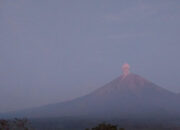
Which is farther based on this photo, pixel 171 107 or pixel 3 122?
pixel 171 107

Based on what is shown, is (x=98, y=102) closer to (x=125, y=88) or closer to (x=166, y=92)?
(x=125, y=88)

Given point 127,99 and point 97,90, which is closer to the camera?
point 127,99

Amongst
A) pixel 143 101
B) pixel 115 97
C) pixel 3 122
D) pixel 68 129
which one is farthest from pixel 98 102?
pixel 3 122

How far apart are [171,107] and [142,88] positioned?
399 inches

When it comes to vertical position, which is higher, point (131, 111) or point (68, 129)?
point (131, 111)

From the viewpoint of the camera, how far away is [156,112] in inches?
3597

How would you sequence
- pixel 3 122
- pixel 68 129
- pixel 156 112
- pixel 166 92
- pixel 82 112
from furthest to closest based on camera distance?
pixel 166 92
pixel 82 112
pixel 156 112
pixel 68 129
pixel 3 122

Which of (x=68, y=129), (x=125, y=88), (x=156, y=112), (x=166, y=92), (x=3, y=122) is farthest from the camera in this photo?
(x=166, y=92)

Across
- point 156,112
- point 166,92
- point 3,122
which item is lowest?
point 3,122

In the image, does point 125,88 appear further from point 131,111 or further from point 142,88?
point 131,111

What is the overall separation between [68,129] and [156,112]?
4252 cm

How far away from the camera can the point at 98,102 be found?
4124 inches

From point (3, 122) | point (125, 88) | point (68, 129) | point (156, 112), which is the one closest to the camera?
point (3, 122)

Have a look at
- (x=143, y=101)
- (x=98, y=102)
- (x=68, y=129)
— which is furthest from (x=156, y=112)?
(x=68, y=129)
